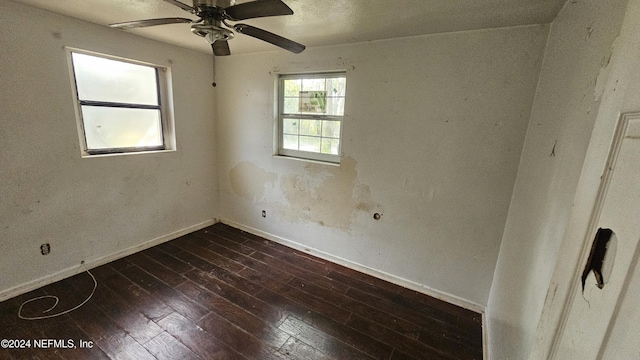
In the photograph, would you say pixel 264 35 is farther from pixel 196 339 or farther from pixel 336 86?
pixel 196 339

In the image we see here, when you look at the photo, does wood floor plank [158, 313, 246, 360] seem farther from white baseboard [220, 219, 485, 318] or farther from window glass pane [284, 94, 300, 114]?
window glass pane [284, 94, 300, 114]

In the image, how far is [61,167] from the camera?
7.18 feet

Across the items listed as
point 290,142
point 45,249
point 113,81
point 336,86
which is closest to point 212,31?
point 336,86

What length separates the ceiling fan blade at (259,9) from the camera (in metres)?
1.17

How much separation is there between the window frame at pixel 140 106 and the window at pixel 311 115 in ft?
4.29

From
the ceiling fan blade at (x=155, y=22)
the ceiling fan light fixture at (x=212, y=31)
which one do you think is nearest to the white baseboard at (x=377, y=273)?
the ceiling fan light fixture at (x=212, y=31)

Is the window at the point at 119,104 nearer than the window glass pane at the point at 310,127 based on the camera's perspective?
Yes

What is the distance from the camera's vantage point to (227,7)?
1.31m

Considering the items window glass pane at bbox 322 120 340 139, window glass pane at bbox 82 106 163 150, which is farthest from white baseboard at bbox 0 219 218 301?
window glass pane at bbox 322 120 340 139

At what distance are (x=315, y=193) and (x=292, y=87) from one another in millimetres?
1256

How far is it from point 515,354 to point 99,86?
3676 mm

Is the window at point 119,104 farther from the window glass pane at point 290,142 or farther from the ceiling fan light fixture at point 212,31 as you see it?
the ceiling fan light fixture at point 212,31

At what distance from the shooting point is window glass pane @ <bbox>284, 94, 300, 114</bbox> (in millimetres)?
2881

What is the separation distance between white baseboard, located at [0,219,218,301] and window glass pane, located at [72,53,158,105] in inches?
62.4
